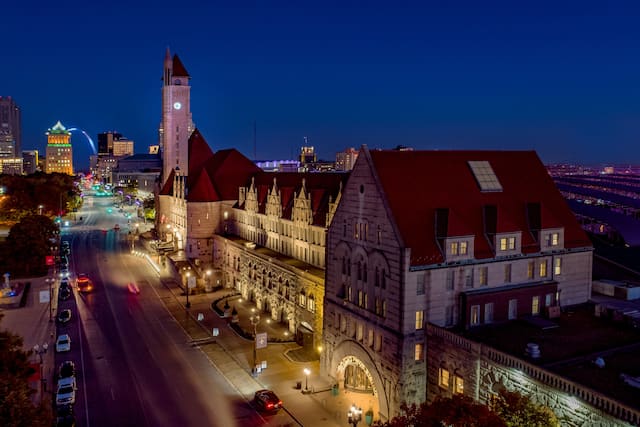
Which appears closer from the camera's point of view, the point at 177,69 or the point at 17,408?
the point at 17,408

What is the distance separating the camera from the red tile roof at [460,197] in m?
46.6

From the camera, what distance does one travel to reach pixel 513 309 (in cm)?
4844

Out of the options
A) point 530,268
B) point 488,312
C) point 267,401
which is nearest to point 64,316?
point 267,401

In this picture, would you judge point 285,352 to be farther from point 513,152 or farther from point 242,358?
point 513,152

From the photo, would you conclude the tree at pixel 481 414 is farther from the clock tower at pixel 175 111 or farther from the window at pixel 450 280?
the clock tower at pixel 175 111

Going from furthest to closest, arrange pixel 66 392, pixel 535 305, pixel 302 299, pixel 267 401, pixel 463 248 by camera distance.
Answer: pixel 302 299, pixel 535 305, pixel 66 392, pixel 267 401, pixel 463 248

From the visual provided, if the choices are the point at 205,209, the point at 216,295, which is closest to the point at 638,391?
the point at 216,295

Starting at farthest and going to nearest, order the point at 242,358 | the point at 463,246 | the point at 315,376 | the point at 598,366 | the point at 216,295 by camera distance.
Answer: the point at 216,295 < the point at 242,358 < the point at 315,376 < the point at 463,246 < the point at 598,366

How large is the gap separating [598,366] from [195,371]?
3800 centimetres

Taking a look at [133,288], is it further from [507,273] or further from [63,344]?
[507,273]

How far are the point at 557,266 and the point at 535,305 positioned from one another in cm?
508

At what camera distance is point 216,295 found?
88625 millimetres

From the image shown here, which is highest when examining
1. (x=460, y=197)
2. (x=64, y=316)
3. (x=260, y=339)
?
(x=460, y=197)

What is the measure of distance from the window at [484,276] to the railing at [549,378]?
7084 millimetres
